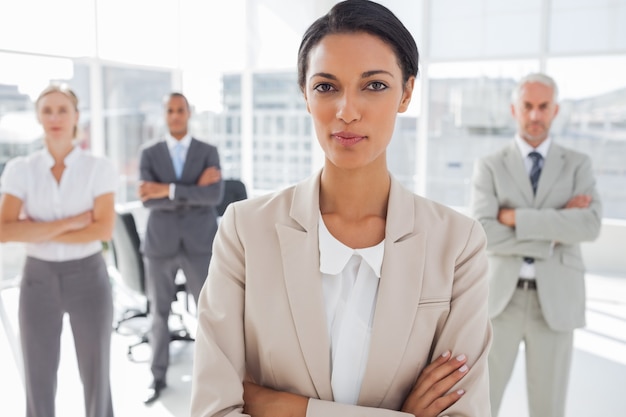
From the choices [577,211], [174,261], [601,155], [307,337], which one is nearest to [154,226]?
[174,261]

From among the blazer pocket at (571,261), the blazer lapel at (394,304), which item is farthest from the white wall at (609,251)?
the blazer lapel at (394,304)

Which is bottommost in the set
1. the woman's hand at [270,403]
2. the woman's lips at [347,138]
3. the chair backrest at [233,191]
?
the woman's hand at [270,403]

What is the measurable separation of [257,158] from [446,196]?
2822 millimetres

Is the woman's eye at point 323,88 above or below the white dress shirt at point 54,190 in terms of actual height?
above

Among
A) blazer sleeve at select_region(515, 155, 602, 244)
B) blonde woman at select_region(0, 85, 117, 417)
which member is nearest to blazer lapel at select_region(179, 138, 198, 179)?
blonde woman at select_region(0, 85, 117, 417)

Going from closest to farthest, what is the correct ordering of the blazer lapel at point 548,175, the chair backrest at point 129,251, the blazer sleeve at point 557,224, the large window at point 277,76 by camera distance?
the blazer sleeve at point 557,224, the blazer lapel at point 548,175, the chair backrest at point 129,251, the large window at point 277,76

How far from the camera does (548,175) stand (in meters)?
2.72

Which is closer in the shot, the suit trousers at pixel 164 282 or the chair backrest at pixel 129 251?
the suit trousers at pixel 164 282

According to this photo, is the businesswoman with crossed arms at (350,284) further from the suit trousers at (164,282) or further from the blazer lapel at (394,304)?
the suit trousers at (164,282)

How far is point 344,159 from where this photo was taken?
4.01 feet

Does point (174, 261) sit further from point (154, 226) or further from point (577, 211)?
point (577, 211)

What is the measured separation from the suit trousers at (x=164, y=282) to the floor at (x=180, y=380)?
32cm

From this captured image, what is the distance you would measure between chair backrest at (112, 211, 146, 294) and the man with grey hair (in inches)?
102

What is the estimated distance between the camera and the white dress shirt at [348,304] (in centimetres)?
127
